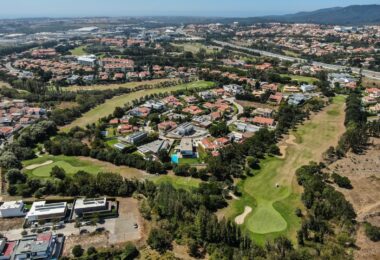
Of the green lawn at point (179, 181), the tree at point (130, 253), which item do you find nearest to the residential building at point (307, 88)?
the green lawn at point (179, 181)

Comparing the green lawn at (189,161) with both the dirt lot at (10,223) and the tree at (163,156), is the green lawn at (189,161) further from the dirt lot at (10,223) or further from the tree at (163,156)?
the dirt lot at (10,223)

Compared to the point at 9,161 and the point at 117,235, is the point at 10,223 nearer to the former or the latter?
the point at 117,235

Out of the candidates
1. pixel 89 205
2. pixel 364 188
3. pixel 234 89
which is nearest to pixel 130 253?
pixel 89 205

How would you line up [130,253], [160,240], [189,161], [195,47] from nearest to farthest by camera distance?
[130,253], [160,240], [189,161], [195,47]

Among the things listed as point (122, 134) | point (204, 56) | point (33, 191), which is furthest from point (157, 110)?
point (204, 56)

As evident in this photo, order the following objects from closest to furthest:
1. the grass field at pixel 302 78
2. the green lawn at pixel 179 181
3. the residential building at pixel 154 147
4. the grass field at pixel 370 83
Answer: the green lawn at pixel 179 181 < the residential building at pixel 154 147 < the grass field at pixel 370 83 < the grass field at pixel 302 78

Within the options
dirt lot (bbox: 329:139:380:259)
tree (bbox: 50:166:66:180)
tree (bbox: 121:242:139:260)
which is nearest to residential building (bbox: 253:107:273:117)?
dirt lot (bbox: 329:139:380:259)
